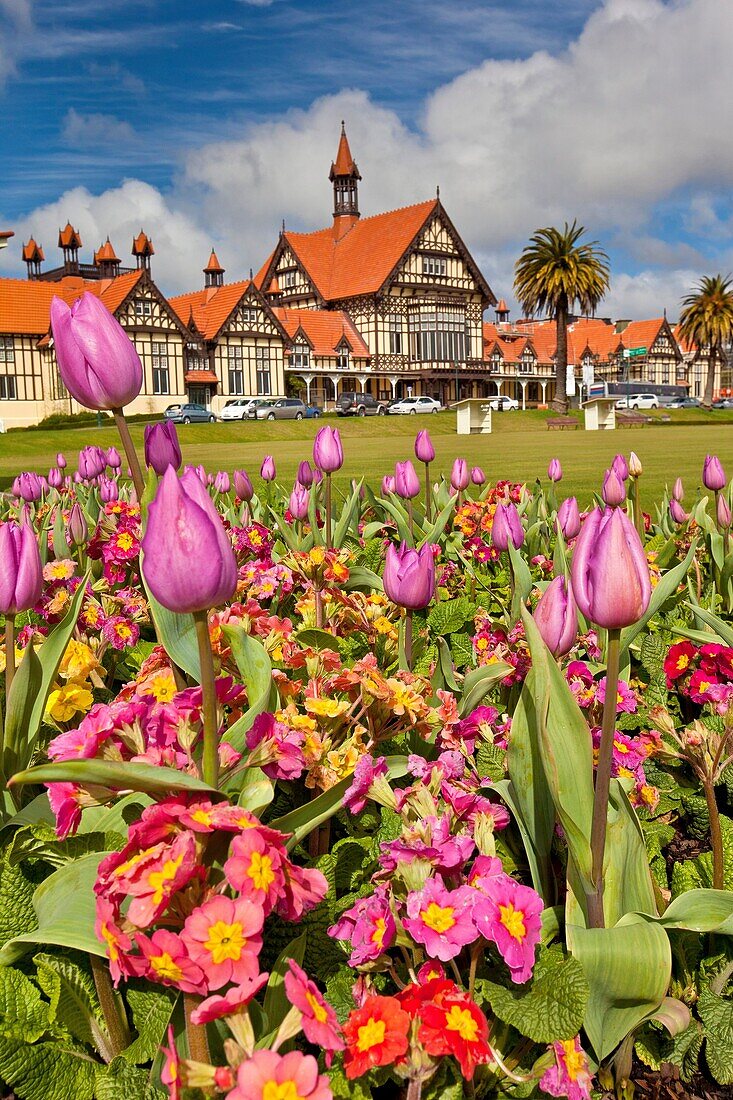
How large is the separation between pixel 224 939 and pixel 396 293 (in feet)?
171

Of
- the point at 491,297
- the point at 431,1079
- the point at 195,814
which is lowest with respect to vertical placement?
the point at 431,1079

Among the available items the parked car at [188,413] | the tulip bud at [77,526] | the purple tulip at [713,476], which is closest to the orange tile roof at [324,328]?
the parked car at [188,413]

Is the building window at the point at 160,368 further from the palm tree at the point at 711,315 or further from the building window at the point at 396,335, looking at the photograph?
the palm tree at the point at 711,315

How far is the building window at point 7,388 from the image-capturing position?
43656 millimetres

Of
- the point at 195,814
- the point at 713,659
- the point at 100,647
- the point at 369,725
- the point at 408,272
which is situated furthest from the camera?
the point at 408,272

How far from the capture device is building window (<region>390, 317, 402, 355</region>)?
52.2 metres

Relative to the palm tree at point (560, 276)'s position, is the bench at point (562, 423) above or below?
below

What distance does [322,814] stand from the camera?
3.99 ft

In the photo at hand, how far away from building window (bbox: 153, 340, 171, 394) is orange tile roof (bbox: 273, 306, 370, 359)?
8258 millimetres

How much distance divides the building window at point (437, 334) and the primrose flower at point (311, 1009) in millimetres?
52666

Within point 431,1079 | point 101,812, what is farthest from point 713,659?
point 101,812

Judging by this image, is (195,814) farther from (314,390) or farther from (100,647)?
(314,390)

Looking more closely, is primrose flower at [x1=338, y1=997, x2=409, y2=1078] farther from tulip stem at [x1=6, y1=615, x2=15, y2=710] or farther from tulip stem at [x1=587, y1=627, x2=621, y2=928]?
tulip stem at [x1=6, y1=615, x2=15, y2=710]

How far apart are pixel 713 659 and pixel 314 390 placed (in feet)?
168
